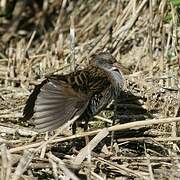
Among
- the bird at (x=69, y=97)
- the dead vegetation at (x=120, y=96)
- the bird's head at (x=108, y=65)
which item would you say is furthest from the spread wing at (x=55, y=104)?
the bird's head at (x=108, y=65)

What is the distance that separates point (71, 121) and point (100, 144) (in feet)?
1.25

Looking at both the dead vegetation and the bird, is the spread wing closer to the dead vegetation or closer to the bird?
the bird

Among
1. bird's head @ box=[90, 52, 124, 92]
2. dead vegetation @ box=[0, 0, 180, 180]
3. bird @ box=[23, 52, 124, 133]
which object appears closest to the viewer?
dead vegetation @ box=[0, 0, 180, 180]

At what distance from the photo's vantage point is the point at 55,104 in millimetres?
4004

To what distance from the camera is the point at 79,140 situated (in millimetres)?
Answer: 4453

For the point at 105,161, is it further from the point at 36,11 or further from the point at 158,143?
the point at 36,11

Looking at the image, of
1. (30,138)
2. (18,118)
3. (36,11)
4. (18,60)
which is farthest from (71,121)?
(36,11)

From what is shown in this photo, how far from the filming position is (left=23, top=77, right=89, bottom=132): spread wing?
13.0 ft

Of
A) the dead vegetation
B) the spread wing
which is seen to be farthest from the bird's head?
the spread wing

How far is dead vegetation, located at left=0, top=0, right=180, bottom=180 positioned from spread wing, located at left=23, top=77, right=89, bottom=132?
108 mm

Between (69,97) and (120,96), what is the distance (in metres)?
1.18

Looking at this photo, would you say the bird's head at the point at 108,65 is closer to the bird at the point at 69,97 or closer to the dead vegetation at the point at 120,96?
the bird at the point at 69,97

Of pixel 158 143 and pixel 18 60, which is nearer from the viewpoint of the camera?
pixel 158 143

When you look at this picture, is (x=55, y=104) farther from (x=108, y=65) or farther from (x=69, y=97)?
(x=108, y=65)
